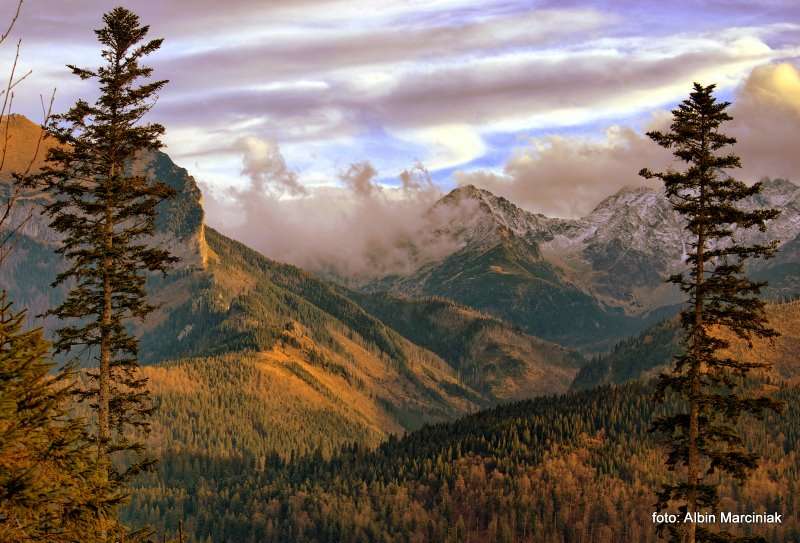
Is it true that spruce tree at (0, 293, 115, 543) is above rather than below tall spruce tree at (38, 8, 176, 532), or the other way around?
below

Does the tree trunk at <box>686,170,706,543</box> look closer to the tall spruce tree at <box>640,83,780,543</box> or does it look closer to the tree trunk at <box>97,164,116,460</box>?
the tall spruce tree at <box>640,83,780,543</box>

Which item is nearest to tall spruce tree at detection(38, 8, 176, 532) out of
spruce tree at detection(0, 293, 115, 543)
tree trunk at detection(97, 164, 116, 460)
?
tree trunk at detection(97, 164, 116, 460)

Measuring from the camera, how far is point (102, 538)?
33.3 m

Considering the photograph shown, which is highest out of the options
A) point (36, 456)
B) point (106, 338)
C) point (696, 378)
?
point (106, 338)

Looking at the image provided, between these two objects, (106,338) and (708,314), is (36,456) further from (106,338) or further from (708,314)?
(708,314)

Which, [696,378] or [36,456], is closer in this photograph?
[36,456]

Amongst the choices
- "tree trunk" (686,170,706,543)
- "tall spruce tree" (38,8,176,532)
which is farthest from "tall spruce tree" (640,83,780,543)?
"tall spruce tree" (38,8,176,532)

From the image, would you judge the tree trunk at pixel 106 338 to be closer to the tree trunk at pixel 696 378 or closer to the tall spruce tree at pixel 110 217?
the tall spruce tree at pixel 110 217

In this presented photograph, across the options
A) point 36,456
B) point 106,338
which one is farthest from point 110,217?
point 36,456

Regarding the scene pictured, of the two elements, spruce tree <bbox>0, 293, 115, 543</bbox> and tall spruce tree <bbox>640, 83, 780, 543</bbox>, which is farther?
tall spruce tree <bbox>640, 83, 780, 543</bbox>

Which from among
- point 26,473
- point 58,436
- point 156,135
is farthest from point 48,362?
point 156,135

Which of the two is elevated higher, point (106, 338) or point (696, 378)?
point (106, 338)

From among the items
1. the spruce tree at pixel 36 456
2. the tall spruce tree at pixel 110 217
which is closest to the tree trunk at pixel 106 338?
the tall spruce tree at pixel 110 217

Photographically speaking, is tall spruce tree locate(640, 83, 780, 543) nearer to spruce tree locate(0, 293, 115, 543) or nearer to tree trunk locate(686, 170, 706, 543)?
tree trunk locate(686, 170, 706, 543)
